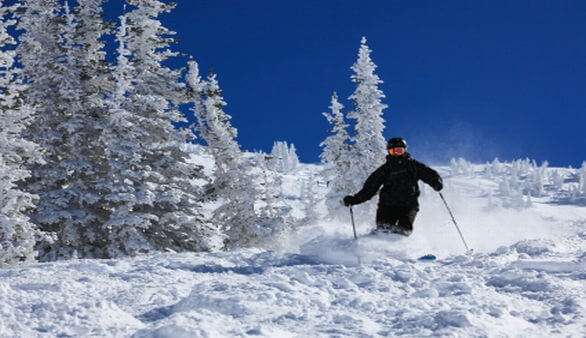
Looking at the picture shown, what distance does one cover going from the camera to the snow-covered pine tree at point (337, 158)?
35.9 meters

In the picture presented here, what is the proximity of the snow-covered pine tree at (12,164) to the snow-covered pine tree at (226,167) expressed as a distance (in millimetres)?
9783

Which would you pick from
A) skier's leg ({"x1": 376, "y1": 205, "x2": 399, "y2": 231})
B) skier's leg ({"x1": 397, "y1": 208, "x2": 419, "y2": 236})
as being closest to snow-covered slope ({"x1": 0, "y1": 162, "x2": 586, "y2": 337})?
skier's leg ({"x1": 397, "y1": 208, "x2": 419, "y2": 236})

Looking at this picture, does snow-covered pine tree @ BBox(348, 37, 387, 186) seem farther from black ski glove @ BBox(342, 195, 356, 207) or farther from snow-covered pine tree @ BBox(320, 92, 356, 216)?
black ski glove @ BBox(342, 195, 356, 207)

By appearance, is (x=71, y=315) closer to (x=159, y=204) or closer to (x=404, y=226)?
(x=404, y=226)

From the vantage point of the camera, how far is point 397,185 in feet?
40.8

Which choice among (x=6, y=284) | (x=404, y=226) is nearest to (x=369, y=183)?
(x=404, y=226)

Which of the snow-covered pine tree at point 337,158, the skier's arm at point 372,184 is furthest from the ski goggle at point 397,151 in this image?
the snow-covered pine tree at point 337,158

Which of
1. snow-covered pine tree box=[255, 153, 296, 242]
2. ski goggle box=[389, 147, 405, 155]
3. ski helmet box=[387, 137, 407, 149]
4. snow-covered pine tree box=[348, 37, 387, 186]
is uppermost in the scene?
snow-covered pine tree box=[348, 37, 387, 186]

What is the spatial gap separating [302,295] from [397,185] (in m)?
5.78

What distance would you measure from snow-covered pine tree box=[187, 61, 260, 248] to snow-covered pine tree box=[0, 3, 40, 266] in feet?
32.1

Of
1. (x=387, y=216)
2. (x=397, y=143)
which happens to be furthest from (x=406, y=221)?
(x=397, y=143)

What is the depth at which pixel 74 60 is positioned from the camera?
76.9 feet

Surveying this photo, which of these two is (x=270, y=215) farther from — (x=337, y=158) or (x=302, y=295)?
(x=302, y=295)

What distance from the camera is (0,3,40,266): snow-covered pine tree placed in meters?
16.2
